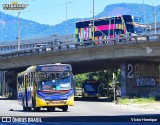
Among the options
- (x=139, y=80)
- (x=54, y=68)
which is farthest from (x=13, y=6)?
(x=54, y=68)

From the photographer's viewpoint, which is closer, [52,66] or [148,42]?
[52,66]

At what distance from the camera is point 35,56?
60.9 meters

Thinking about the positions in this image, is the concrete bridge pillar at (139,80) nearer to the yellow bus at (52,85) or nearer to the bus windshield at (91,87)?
the bus windshield at (91,87)

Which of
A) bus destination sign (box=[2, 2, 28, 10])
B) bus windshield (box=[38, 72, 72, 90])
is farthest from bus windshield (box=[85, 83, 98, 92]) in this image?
bus destination sign (box=[2, 2, 28, 10])

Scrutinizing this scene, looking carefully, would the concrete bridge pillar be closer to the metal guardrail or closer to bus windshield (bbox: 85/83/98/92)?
Answer: the metal guardrail

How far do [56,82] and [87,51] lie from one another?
2651cm

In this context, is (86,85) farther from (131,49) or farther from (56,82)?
(56,82)

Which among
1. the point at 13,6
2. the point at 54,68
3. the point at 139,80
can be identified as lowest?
the point at 139,80

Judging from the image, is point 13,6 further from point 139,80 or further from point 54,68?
point 54,68

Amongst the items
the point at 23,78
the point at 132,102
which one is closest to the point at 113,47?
the point at 132,102

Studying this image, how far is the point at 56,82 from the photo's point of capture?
2850 cm

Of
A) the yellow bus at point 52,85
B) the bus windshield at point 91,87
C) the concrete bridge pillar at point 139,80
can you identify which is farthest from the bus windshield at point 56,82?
the bus windshield at point 91,87

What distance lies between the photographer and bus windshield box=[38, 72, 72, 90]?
93.4ft

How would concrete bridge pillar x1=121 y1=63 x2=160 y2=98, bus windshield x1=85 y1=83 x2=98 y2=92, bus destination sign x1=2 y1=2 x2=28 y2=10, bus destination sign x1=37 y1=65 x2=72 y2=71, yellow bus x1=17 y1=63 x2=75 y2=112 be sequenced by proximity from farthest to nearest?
1. bus destination sign x1=2 y1=2 x2=28 y2=10
2. bus windshield x1=85 y1=83 x2=98 y2=92
3. concrete bridge pillar x1=121 y1=63 x2=160 y2=98
4. bus destination sign x1=37 y1=65 x2=72 y2=71
5. yellow bus x1=17 y1=63 x2=75 y2=112
